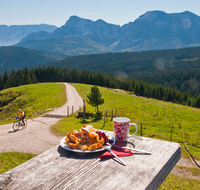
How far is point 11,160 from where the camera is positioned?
11289mm

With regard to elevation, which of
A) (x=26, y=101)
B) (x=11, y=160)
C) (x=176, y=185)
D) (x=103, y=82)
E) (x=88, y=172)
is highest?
(x=88, y=172)

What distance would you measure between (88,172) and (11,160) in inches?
421

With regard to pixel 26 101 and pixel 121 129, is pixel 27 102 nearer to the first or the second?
pixel 26 101

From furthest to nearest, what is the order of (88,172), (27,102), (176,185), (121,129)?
(27,102) → (176,185) → (121,129) → (88,172)

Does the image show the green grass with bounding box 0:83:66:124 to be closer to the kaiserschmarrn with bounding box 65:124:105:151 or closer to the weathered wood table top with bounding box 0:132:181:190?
the kaiserschmarrn with bounding box 65:124:105:151

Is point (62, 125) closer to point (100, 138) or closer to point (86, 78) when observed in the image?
point (100, 138)

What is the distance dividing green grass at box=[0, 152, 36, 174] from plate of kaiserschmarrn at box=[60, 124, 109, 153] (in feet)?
27.5

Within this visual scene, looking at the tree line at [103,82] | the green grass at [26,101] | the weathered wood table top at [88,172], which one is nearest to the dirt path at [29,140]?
the weathered wood table top at [88,172]

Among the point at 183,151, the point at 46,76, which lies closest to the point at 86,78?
the point at 46,76

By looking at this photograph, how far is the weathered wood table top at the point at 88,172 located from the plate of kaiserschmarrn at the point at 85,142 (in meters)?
0.10

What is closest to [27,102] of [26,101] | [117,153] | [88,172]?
[26,101]

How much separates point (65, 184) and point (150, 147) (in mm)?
1983

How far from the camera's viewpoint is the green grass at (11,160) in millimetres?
10239

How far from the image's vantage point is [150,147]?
3.64 m
